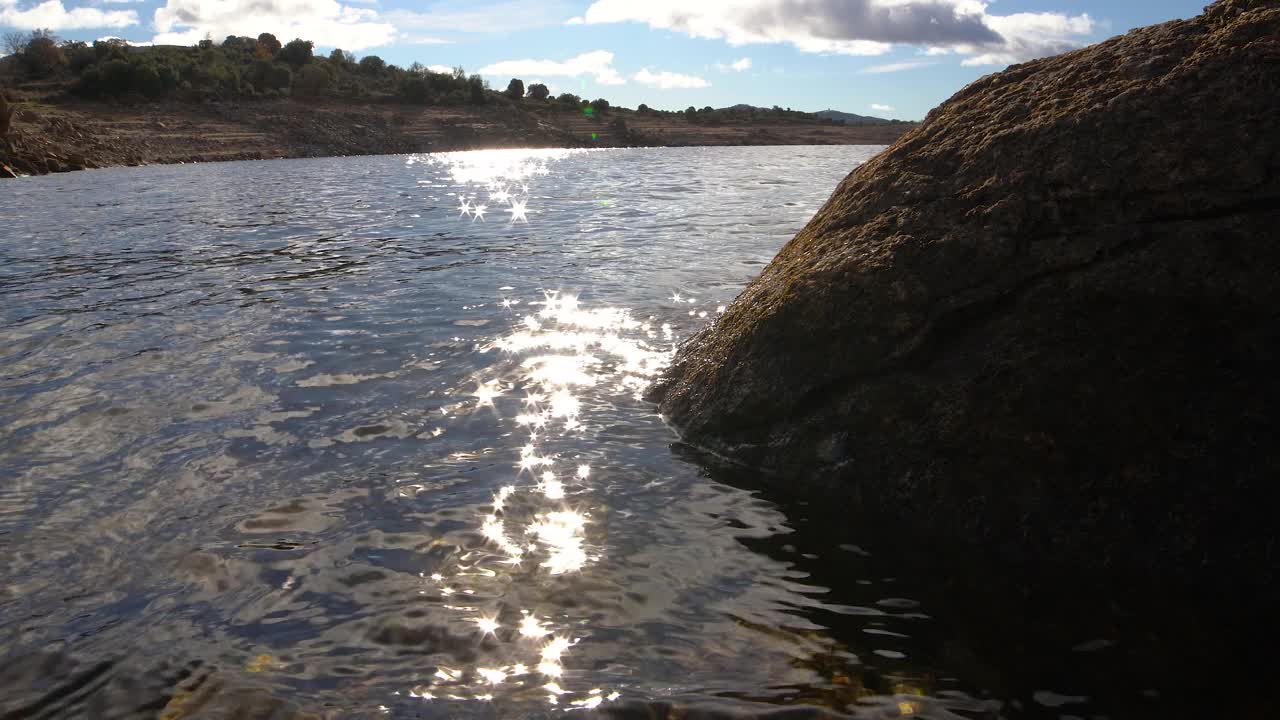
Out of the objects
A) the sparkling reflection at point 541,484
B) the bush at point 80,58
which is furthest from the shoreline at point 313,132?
the sparkling reflection at point 541,484

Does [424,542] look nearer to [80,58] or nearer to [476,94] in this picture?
[80,58]

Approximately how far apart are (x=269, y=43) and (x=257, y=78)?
89.3 ft

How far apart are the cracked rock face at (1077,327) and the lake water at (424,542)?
1.85 feet

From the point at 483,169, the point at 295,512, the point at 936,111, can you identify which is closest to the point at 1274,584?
the point at 936,111

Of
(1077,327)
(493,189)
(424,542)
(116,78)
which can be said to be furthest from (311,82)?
(1077,327)

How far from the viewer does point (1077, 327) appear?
4.24 metres

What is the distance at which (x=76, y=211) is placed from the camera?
70.4 feet

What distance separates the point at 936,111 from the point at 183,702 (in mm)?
5742

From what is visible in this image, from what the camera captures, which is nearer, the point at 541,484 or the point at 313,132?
the point at 541,484

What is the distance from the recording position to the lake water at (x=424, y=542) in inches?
133

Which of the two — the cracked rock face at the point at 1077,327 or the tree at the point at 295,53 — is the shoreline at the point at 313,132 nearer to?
the tree at the point at 295,53

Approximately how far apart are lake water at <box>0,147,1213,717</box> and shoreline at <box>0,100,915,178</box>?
120 feet

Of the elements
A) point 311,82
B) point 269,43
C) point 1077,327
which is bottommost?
point 1077,327

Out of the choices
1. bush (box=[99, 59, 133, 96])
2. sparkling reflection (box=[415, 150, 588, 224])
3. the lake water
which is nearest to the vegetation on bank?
bush (box=[99, 59, 133, 96])
